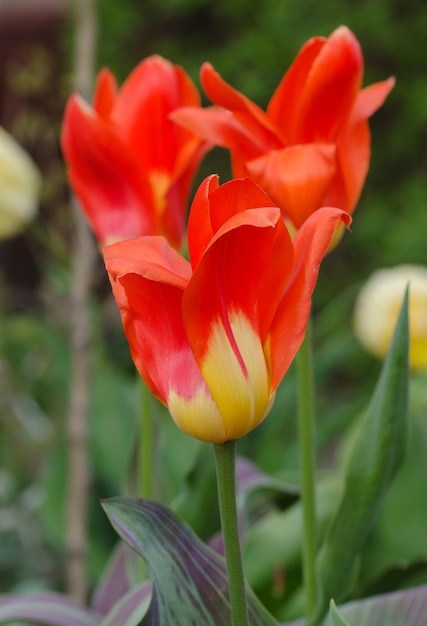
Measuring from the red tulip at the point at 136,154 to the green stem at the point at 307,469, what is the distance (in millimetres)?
128

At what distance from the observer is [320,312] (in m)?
2.74

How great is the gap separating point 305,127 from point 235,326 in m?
0.18

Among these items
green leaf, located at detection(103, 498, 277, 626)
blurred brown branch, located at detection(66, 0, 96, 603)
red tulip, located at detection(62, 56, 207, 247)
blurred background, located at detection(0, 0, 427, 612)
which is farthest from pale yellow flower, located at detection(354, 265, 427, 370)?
green leaf, located at detection(103, 498, 277, 626)

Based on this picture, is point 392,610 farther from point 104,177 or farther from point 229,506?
point 104,177

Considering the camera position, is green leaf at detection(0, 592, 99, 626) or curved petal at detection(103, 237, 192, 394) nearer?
curved petal at detection(103, 237, 192, 394)

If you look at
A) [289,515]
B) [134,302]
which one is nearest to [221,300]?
[134,302]

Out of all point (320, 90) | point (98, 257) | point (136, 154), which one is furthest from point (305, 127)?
point (98, 257)

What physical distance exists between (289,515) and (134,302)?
1.34ft

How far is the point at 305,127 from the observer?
1.69ft

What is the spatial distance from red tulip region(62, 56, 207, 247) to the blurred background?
463 millimetres

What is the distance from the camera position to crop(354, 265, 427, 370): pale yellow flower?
1149mm

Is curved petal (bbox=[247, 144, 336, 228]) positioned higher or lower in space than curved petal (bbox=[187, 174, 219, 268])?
lower

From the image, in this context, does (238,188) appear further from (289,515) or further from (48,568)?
(48,568)

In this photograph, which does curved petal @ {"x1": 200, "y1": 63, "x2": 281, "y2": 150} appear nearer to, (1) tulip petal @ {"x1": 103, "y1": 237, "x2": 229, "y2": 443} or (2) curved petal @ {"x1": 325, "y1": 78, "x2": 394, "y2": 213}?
(2) curved petal @ {"x1": 325, "y1": 78, "x2": 394, "y2": 213}
